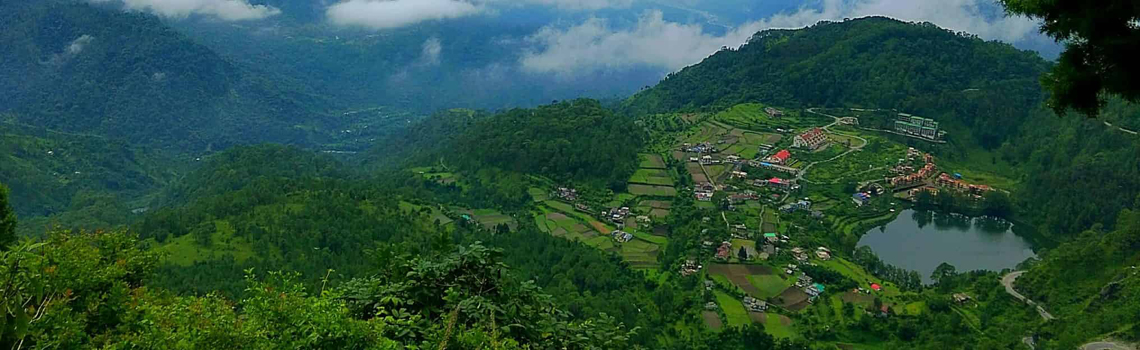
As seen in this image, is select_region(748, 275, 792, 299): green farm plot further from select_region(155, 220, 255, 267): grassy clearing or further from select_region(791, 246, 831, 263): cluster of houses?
select_region(155, 220, 255, 267): grassy clearing

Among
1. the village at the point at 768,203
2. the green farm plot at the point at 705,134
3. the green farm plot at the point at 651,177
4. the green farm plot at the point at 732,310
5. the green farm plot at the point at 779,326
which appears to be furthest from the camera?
the green farm plot at the point at 705,134

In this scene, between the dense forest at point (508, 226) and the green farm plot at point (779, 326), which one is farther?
the green farm plot at point (779, 326)

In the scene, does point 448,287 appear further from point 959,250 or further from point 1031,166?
point 1031,166

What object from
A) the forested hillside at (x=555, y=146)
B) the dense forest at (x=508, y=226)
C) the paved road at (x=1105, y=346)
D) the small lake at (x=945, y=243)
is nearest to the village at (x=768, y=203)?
the dense forest at (x=508, y=226)

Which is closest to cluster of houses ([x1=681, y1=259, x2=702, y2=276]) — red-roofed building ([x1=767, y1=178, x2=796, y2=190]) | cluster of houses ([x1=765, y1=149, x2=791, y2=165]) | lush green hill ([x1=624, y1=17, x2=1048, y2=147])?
red-roofed building ([x1=767, y1=178, x2=796, y2=190])

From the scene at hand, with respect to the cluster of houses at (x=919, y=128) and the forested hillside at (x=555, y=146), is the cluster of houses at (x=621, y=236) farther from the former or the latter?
the cluster of houses at (x=919, y=128)

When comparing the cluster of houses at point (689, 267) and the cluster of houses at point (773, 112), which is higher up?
the cluster of houses at point (773, 112)

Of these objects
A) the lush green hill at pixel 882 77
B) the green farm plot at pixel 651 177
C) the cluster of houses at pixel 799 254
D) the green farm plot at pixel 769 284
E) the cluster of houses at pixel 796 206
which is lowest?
the green farm plot at pixel 769 284
